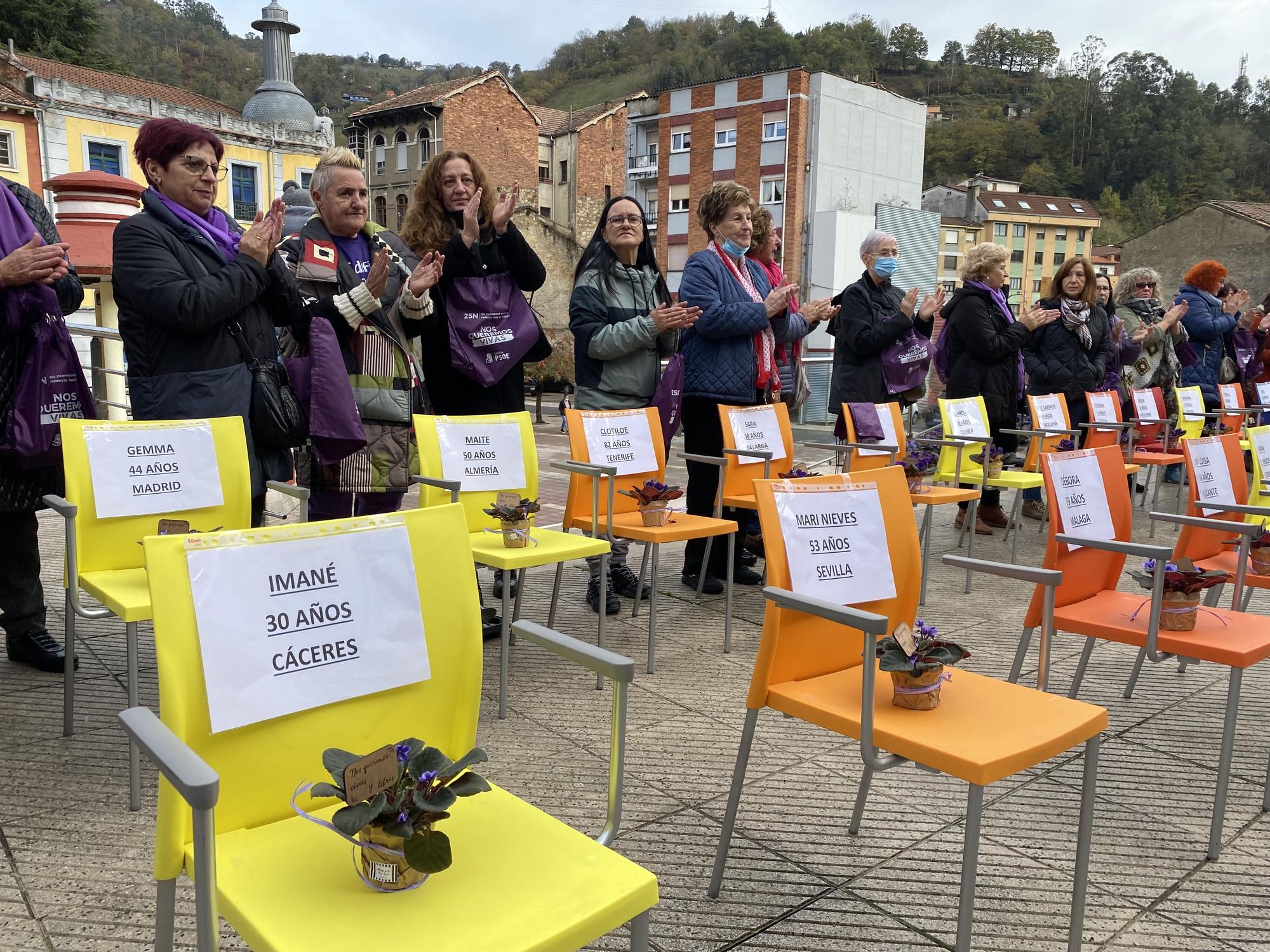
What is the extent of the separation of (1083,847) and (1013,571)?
60 cm

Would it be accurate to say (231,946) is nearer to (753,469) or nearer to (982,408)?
(753,469)

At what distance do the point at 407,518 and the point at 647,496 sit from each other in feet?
7.13

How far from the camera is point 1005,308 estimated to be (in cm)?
584

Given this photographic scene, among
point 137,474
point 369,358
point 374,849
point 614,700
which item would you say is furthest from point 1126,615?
point 137,474

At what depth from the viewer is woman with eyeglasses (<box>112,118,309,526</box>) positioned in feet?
8.87

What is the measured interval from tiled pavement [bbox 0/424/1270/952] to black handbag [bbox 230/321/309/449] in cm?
96

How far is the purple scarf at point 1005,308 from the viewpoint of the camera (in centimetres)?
576

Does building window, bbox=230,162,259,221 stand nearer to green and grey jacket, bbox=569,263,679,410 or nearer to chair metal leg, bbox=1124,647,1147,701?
green and grey jacket, bbox=569,263,679,410

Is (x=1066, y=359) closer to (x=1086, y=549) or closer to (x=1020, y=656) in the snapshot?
(x=1086, y=549)

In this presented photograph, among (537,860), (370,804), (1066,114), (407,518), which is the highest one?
(1066,114)

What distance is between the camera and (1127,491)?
2906mm

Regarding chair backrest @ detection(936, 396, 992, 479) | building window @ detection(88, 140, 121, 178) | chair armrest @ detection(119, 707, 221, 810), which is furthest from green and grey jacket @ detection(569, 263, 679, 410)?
building window @ detection(88, 140, 121, 178)

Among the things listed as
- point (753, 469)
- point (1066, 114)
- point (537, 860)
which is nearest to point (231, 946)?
point (537, 860)

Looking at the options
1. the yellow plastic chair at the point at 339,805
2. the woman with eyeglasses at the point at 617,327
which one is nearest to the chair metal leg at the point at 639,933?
the yellow plastic chair at the point at 339,805
